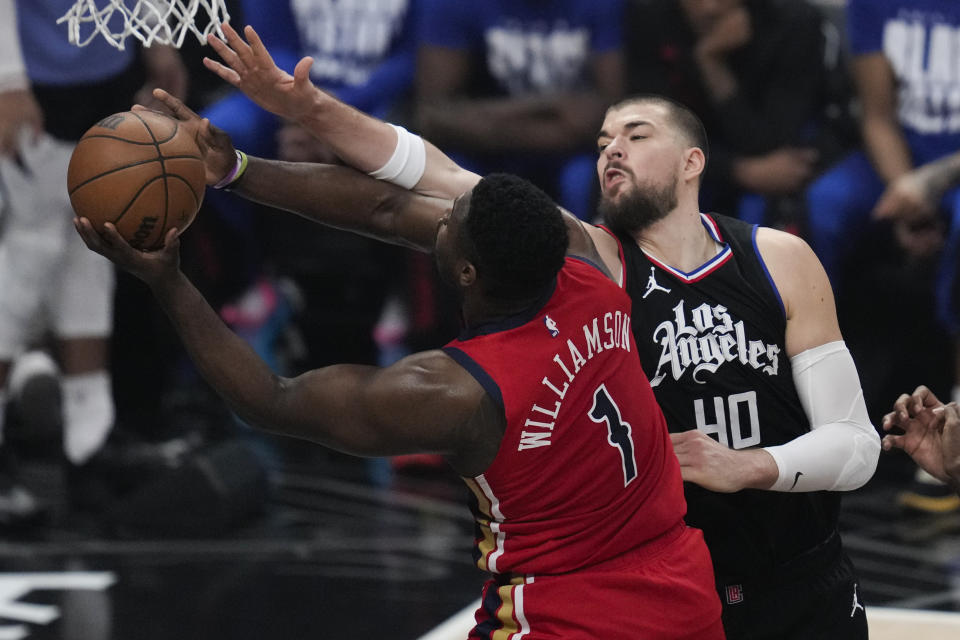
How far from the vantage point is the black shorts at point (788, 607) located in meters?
3.39

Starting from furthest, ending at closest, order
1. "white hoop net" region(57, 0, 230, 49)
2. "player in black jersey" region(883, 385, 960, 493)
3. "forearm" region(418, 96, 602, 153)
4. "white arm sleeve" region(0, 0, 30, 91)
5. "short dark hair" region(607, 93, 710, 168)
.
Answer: "forearm" region(418, 96, 602, 153) → "white arm sleeve" region(0, 0, 30, 91) → "short dark hair" region(607, 93, 710, 168) → "white hoop net" region(57, 0, 230, 49) → "player in black jersey" region(883, 385, 960, 493)

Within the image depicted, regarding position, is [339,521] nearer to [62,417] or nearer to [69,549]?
[69,549]

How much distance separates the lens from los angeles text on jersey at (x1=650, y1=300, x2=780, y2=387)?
3312 mm

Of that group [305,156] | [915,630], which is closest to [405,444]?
[915,630]

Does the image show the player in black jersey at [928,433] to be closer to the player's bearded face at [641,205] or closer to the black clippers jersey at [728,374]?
the black clippers jersey at [728,374]

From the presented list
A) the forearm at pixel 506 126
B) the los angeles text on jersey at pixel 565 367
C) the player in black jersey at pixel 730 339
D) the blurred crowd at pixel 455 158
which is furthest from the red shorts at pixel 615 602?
the forearm at pixel 506 126

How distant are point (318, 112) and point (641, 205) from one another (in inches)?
30.7

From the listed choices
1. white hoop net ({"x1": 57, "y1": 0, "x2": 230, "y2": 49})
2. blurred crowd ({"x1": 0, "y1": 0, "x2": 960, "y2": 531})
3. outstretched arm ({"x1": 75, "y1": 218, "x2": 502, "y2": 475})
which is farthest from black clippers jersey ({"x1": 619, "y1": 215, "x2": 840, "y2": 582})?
blurred crowd ({"x1": 0, "y1": 0, "x2": 960, "y2": 531})

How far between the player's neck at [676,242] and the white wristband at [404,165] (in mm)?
542

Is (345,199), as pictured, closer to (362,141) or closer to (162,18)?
(362,141)

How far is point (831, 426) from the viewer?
330 centimetres

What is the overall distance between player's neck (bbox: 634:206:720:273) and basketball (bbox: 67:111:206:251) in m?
1.05

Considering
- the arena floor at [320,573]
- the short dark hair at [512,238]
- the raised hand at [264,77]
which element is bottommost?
the arena floor at [320,573]

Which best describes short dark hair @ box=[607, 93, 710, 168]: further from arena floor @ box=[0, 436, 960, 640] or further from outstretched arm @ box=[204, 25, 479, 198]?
arena floor @ box=[0, 436, 960, 640]
